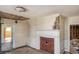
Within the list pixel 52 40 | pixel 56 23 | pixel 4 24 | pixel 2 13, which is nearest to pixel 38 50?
pixel 52 40

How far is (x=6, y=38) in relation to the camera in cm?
219

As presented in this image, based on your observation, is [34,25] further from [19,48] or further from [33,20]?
[19,48]

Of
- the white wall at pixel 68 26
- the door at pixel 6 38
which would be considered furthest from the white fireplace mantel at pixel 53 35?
the door at pixel 6 38

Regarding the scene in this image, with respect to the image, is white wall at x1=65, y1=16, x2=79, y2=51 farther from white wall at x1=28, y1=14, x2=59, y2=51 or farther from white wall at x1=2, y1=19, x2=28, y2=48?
white wall at x1=2, y1=19, x2=28, y2=48

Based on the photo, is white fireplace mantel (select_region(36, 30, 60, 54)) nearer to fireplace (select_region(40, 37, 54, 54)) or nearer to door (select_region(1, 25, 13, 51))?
fireplace (select_region(40, 37, 54, 54))

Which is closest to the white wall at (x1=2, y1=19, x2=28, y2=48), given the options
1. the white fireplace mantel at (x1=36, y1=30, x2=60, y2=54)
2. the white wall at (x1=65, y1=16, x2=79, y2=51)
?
the white fireplace mantel at (x1=36, y1=30, x2=60, y2=54)

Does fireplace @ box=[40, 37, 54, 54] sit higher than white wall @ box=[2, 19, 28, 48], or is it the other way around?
white wall @ box=[2, 19, 28, 48]

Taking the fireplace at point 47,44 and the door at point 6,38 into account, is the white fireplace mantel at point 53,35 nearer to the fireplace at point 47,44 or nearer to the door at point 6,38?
the fireplace at point 47,44

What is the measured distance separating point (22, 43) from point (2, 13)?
0.86m

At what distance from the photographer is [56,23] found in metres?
2.25

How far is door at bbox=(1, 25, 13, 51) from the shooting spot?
7.18 ft

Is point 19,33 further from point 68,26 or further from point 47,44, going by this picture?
point 68,26

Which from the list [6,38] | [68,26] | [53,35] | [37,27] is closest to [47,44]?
[53,35]

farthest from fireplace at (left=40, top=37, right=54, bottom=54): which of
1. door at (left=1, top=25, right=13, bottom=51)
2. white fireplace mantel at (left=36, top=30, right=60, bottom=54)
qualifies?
door at (left=1, top=25, right=13, bottom=51)
